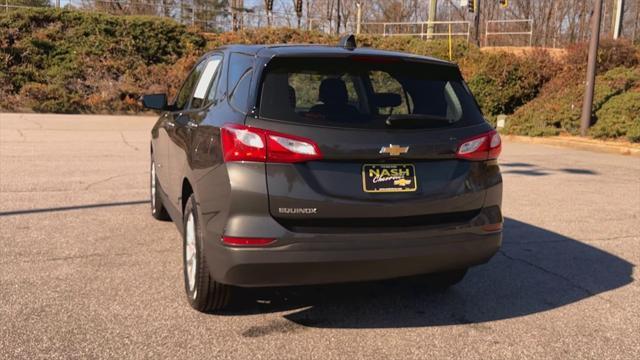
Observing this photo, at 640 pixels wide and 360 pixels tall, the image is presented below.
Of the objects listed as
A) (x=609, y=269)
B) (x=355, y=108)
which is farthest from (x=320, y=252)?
(x=609, y=269)

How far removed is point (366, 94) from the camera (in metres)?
4.11

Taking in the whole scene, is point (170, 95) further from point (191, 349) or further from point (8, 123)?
point (191, 349)

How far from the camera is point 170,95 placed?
24.8 m

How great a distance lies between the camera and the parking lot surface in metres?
3.62

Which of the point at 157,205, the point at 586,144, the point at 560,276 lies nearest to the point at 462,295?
the point at 560,276

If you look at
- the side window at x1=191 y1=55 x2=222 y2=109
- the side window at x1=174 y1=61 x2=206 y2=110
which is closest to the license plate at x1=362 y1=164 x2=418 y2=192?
the side window at x1=191 y1=55 x2=222 y2=109

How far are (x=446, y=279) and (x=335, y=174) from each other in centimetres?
161

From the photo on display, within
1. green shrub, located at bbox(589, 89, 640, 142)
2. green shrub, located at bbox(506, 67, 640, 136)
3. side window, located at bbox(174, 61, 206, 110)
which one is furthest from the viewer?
green shrub, located at bbox(506, 67, 640, 136)

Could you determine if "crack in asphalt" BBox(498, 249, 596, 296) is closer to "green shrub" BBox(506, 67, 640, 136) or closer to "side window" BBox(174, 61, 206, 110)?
"side window" BBox(174, 61, 206, 110)

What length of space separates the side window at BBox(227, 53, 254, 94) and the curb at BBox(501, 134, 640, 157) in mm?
12786

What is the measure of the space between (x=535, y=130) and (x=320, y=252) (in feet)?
52.8

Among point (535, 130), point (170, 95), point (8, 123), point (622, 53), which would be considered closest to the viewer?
point (8, 123)

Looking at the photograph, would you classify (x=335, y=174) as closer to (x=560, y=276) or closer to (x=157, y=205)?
(x=560, y=276)

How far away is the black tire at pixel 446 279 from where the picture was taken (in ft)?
14.9
